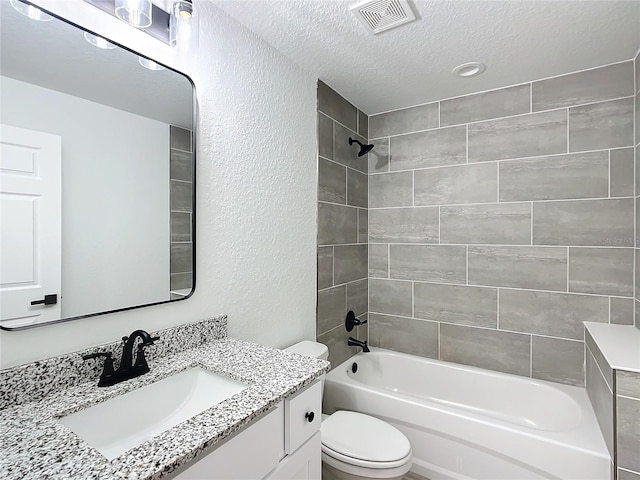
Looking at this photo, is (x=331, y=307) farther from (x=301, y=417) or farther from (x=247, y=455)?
(x=247, y=455)

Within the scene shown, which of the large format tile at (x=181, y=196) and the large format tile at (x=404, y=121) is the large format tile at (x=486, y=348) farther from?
the large format tile at (x=181, y=196)

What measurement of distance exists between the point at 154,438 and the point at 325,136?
194cm

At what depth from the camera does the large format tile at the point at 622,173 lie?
1.95 meters

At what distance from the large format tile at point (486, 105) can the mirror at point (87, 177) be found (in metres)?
1.86

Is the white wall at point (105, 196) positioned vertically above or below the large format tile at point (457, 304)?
above

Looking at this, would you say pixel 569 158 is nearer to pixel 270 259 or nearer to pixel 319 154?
pixel 319 154

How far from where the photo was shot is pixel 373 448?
1610 millimetres

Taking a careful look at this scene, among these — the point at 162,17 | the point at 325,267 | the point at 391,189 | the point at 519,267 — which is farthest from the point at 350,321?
the point at 162,17

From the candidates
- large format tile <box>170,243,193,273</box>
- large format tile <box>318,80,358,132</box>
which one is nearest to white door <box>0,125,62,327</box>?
large format tile <box>170,243,193,273</box>

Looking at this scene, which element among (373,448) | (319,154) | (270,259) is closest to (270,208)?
(270,259)

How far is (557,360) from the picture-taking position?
7.05 ft

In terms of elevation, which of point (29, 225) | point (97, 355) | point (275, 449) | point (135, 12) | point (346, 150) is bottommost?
point (275, 449)

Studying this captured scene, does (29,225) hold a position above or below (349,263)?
above

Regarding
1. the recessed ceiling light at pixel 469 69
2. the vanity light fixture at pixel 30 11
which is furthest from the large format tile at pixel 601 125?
the vanity light fixture at pixel 30 11
